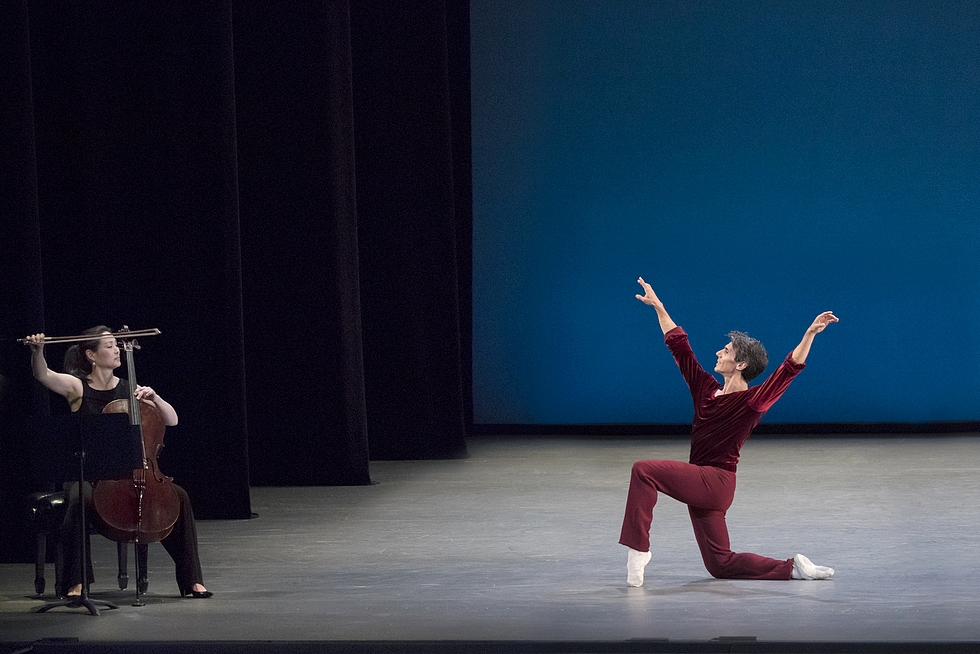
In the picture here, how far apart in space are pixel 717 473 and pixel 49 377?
242 centimetres

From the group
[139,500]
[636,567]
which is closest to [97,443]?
[139,500]

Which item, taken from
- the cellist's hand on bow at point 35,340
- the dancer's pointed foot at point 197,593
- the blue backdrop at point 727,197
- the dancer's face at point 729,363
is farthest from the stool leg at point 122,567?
the blue backdrop at point 727,197

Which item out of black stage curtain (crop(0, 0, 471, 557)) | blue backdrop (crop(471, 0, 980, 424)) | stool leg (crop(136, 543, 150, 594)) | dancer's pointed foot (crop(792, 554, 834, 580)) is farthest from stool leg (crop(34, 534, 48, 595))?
blue backdrop (crop(471, 0, 980, 424))

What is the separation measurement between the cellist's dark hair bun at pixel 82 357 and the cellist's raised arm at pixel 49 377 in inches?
1.2

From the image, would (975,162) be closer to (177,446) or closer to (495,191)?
(495,191)

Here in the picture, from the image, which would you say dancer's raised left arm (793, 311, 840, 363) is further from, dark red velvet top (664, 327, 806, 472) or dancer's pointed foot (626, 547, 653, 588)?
dancer's pointed foot (626, 547, 653, 588)

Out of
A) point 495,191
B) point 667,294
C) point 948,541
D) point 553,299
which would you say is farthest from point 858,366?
point 948,541

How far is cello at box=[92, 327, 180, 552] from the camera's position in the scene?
4820 millimetres

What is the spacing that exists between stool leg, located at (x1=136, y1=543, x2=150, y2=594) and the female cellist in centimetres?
8

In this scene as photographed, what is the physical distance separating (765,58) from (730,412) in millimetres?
5469

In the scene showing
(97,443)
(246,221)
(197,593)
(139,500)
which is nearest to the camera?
(97,443)

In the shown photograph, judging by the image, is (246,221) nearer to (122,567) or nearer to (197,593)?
(122,567)

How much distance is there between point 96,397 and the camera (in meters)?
5.14

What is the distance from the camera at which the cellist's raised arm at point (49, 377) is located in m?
4.98
